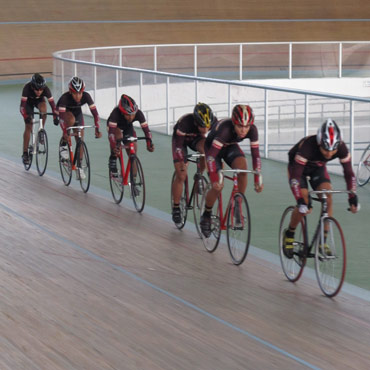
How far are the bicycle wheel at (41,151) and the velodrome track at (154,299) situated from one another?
4.80 ft

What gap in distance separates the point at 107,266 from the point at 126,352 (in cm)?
191

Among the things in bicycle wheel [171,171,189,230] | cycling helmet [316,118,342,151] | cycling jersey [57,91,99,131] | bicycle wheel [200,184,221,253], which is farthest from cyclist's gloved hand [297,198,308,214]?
cycling jersey [57,91,99,131]

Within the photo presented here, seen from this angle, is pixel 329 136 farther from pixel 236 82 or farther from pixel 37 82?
pixel 236 82

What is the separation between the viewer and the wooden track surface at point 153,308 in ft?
15.6

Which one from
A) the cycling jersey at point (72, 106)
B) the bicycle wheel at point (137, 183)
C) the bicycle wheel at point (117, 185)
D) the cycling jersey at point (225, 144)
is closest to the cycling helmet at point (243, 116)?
the cycling jersey at point (225, 144)

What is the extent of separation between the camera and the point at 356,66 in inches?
734

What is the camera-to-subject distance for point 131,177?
845 cm

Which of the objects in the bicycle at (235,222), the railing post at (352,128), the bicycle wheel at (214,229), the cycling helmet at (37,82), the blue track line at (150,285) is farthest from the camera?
the cycling helmet at (37,82)

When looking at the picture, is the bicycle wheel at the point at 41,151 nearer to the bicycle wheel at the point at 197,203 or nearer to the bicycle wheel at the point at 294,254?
the bicycle wheel at the point at 197,203

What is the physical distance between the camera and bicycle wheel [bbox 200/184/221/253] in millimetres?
6916

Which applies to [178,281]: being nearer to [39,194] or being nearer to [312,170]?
[312,170]

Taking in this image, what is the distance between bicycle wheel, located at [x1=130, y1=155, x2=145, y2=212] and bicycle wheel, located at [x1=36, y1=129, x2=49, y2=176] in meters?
1.98

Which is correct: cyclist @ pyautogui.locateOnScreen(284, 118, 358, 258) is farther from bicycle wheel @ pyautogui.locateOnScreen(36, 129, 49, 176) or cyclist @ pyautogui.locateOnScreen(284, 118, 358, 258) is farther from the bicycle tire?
bicycle wheel @ pyautogui.locateOnScreen(36, 129, 49, 176)

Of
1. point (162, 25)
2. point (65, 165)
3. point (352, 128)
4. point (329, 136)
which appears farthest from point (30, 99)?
point (162, 25)
